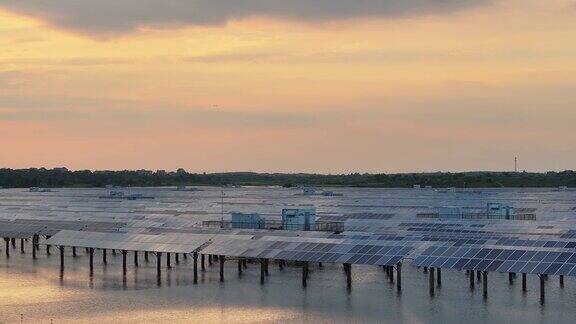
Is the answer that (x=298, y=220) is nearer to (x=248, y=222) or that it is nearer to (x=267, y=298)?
(x=248, y=222)

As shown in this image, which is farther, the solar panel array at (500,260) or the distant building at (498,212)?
the distant building at (498,212)

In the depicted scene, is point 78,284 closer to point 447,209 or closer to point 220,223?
point 220,223

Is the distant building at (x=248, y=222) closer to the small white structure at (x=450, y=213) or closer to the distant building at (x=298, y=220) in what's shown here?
the distant building at (x=298, y=220)

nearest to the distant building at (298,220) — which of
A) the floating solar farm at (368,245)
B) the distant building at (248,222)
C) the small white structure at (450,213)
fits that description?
the floating solar farm at (368,245)

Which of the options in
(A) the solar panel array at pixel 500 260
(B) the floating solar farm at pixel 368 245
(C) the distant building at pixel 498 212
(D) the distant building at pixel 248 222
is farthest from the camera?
(C) the distant building at pixel 498 212

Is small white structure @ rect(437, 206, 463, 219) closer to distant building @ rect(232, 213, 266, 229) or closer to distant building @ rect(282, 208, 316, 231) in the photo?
distant building @ rect(282, 208, 316, 231)

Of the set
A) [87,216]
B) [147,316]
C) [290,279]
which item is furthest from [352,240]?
[87,216]

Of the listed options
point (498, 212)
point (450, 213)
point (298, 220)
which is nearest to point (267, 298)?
point (298, 220)

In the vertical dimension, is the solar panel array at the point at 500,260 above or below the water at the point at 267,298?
above

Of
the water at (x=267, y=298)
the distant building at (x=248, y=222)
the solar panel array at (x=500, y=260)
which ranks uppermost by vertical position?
the distant building at (x=248, y=222)
